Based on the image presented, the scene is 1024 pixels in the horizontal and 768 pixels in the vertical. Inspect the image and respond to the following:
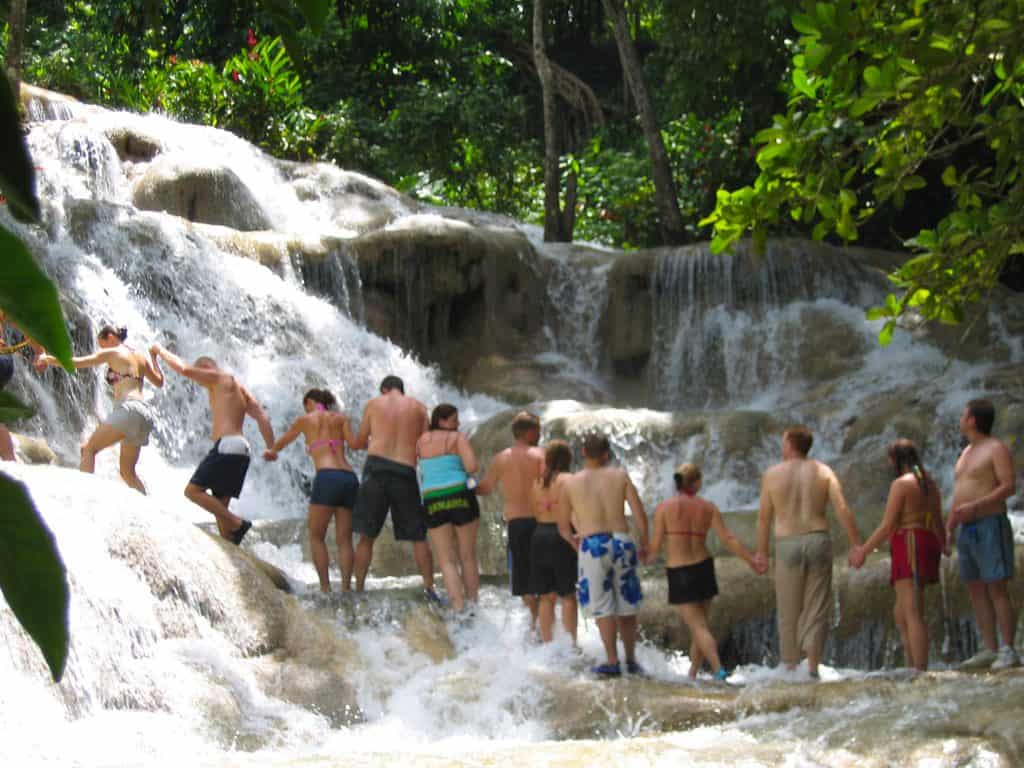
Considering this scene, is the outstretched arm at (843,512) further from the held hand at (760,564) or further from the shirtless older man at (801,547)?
the held hand at (760,564)

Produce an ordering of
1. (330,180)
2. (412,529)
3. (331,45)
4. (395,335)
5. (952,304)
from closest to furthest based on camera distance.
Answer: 1. (952,304)
2. (412,529)
3. (395,335)
4. (330,180)
5. (331,45)

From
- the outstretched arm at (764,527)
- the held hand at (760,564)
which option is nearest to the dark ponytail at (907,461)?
the outstretched arm at (764,527)

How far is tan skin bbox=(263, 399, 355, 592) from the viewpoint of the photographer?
9867 millimetres

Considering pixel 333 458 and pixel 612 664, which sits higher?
pixel 333 458

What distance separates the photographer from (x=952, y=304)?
8.37 m

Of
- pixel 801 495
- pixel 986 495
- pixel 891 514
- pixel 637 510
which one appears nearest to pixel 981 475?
pixel 986 495

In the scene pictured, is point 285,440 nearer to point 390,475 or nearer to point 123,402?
point 390,475

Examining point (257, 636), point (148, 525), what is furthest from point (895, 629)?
point (148, 525)

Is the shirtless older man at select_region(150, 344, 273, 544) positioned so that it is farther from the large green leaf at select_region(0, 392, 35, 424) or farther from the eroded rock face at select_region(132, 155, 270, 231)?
the large green leaf at select_region(0, 392, 35, 424)

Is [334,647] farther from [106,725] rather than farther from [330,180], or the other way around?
[330,180]

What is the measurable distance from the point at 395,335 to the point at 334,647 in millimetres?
9211

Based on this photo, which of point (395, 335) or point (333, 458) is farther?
point (395, 335)

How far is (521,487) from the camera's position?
9508mm

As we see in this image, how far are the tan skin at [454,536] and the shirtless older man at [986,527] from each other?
112 inches
